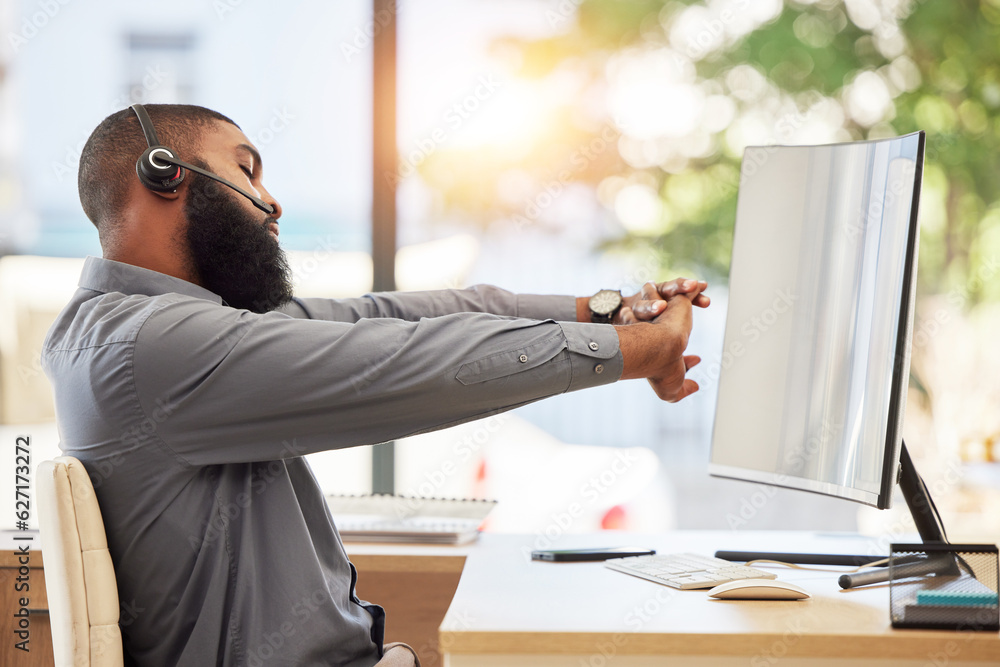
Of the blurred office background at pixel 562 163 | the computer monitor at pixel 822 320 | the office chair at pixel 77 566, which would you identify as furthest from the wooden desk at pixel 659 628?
the blurred office background at pixel 562 163

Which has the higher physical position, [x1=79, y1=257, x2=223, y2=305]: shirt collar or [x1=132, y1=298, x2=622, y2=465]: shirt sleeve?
[x1=79, y1=257, x2=223, y2=305]: shirt collar

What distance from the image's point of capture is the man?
0.92m

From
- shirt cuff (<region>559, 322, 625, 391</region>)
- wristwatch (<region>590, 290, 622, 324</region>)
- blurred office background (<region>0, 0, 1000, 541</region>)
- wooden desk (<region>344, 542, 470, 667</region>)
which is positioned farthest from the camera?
blurred office background (<region>0, 0, 1000, 541</region>)

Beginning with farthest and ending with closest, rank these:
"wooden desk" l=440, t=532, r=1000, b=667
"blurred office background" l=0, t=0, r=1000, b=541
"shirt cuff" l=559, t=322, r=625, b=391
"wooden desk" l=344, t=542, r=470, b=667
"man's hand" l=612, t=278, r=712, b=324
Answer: "blurred office background" l=0, t=0, r=1000, b=541 → "wooden desk" l=344, t=542, r=470, b=667 → "man's hand" l=612, t=278, r=712, b=324 → "shirt cuff" l=559, t=322, r=625, b=391 → "wooden desk" l=440, t=532, r=1000, b=667

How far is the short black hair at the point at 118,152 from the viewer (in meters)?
1.09

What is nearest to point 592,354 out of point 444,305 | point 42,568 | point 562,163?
point 444,305

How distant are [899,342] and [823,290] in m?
0.21

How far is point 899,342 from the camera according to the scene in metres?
1.02

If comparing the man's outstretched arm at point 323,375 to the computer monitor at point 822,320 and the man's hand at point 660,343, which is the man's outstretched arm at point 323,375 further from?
the computer monitor at point 822,320

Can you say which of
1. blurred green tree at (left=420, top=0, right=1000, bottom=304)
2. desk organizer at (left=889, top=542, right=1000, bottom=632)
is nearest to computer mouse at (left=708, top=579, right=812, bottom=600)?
desk organizer at (left=889, top=542, right=1000, bottom=632)

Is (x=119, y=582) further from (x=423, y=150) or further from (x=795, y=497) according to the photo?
(x=795, y=497)

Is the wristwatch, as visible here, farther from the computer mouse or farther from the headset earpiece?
the headset earpiece

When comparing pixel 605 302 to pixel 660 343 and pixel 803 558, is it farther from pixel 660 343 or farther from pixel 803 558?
pixel 803 558

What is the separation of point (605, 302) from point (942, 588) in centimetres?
70
